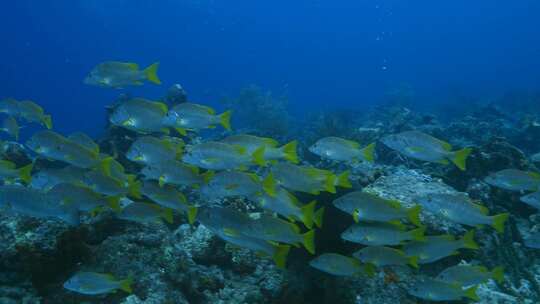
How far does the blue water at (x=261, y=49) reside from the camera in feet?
258

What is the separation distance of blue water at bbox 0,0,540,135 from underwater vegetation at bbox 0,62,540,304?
3695cm

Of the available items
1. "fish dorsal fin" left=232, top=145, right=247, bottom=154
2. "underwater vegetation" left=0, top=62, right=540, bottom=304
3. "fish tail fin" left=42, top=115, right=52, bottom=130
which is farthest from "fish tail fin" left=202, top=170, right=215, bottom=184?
"fish tail fin" left=42, top=115, right=52, bottom=130

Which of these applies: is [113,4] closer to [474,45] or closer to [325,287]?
[325,287]

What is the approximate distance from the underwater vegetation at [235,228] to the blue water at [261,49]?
121ft

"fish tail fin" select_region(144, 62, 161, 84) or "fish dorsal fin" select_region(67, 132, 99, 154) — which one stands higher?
"fish tail fin" select_region(144, 62, 161, 84)

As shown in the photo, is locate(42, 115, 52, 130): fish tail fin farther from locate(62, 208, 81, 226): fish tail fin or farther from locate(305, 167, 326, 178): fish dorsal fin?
locate(305, 167, 326, 178): fish dorsal fin

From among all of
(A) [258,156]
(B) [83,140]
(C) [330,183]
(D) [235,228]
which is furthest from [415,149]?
(B) [83,140]

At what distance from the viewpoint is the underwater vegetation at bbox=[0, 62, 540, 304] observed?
501 cm

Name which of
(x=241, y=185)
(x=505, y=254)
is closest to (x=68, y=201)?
(x=241, y=185)

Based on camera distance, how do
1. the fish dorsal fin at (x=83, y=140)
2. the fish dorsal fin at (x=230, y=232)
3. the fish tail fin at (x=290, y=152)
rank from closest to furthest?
the fish dorsal fin at (x=230, y=232)
the fish tail fin at (x=290, y=152)
the fish dorsal fin at (x=83, y=140)

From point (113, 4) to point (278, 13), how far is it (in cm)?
7873

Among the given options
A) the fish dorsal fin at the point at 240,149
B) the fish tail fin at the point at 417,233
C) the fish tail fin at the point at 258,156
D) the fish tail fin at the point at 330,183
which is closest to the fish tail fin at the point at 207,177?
the fish dorsal fin at the point at 240,149

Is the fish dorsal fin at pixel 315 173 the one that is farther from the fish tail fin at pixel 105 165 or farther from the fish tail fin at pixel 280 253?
the fish tail fin at pixel 105 165

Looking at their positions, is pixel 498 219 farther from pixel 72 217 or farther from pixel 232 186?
pixel 72 217
